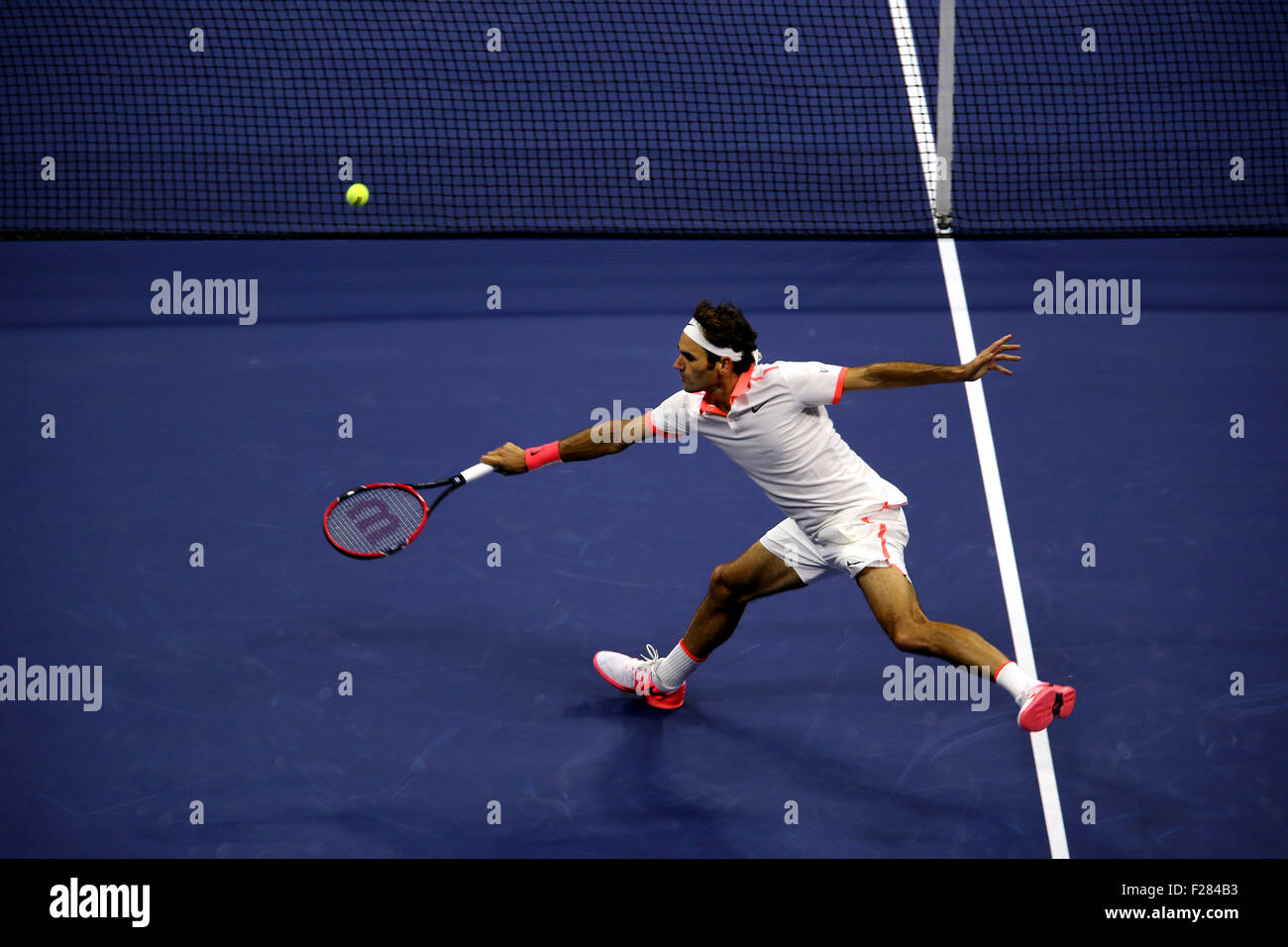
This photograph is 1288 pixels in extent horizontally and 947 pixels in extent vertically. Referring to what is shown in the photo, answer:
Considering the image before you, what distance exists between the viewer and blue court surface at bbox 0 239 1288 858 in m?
6.13

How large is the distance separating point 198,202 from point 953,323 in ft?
19.8

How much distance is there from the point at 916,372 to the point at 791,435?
575mm

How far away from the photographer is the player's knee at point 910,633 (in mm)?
5691

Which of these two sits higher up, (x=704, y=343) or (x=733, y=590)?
(x=704, y=343)

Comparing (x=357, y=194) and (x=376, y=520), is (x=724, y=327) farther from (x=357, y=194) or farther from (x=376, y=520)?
(x=357, y=194)

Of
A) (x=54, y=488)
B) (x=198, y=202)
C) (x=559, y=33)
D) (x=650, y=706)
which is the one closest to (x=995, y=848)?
(x=650, y=706)

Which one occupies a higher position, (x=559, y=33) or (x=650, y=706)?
(x=559, y=33)

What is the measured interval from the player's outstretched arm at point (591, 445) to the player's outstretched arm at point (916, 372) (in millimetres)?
956

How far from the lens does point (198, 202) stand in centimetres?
1163

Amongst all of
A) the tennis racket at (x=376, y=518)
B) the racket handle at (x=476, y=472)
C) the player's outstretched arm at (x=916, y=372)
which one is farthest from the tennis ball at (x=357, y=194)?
the player's outstretched arm at (x=916, y=372)

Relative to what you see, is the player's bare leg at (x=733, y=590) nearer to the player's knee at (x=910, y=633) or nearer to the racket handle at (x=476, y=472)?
the player's knee at (x=910, y=633)

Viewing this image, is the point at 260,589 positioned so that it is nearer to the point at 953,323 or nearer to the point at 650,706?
the point at 650,706

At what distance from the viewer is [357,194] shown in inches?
441

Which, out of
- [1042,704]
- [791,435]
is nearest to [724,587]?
[791,435]
